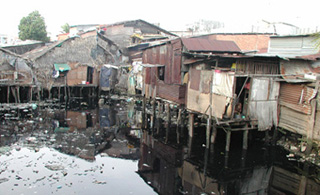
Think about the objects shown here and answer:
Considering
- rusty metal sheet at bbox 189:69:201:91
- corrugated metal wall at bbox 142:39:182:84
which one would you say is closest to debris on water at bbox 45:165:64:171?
rusty metal sheet at bbox 189:69:201:91

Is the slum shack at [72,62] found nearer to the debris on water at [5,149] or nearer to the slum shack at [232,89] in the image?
the debris on water at [5,149]

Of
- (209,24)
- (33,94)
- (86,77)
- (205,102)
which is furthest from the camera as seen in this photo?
(209,24)

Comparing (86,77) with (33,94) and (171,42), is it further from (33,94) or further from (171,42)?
(171,42)

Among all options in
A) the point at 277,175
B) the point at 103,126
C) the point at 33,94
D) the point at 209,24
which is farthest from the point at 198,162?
the point at 209,24

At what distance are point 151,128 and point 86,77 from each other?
1261 centimetres

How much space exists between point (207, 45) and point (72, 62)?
15.9 meters

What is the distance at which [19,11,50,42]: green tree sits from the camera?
3441 cm

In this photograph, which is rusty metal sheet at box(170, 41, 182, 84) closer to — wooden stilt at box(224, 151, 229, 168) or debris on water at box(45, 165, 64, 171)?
wooden stilt at box(224, 151, 229, 168)

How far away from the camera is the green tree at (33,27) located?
34.4 meters

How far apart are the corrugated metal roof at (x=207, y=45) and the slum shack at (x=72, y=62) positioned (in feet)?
48.6

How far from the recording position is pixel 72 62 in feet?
80.2

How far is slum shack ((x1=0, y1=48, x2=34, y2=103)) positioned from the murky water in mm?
6156

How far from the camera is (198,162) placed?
397 inches

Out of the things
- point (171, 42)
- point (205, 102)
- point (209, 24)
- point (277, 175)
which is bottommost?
point (277, 175)
